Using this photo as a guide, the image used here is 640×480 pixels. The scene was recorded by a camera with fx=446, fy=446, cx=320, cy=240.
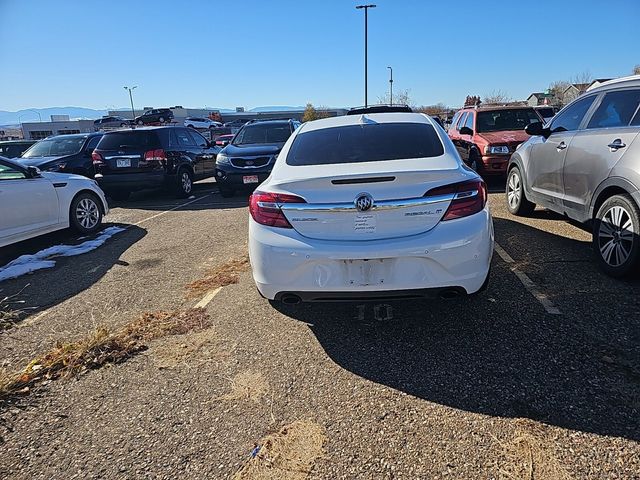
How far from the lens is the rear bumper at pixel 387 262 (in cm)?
292

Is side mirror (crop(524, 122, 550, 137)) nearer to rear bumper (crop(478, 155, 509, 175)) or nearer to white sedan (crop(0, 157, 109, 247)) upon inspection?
rear bumper (crop(478, 155, 509, 175))

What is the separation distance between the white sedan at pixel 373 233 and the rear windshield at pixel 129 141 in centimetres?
795

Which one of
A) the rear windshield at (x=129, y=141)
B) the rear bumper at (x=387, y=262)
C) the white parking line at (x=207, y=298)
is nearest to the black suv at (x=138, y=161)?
the rear windshield at (x=129, y=141)

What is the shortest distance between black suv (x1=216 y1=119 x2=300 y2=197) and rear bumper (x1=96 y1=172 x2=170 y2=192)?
1.37m

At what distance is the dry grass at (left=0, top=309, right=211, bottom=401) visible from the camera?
10.2 ft

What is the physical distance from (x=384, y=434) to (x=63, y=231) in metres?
7.13

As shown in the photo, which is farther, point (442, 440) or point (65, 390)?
point (65, 390)

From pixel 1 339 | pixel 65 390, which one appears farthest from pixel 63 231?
pixel 65 390

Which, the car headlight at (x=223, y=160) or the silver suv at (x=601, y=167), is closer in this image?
the silver suv at (x=601, y=167)

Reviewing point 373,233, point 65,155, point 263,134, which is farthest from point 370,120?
point 65,155

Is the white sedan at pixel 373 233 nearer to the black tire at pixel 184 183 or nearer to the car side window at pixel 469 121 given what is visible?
the black tire at pixel 184 183

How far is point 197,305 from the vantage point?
4262mm

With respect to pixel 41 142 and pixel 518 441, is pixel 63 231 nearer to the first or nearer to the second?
pixel 41 142

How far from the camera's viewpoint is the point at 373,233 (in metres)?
2.97
